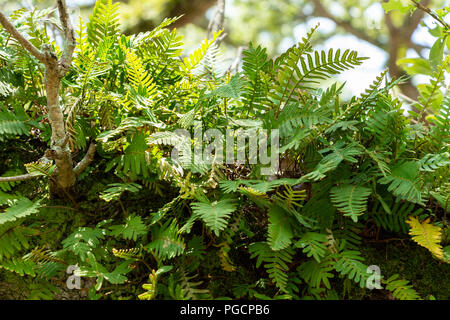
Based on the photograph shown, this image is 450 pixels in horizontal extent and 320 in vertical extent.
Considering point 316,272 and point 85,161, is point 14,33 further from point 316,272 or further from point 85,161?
point 316,272

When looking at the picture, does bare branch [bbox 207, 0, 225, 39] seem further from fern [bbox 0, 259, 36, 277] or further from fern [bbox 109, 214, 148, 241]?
fern [bbox 0, 259, 36, 277]

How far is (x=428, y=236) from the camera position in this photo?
0.99 meters

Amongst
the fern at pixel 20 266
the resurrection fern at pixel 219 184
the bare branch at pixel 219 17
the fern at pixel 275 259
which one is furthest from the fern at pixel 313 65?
the bare branch at pixel 219 17

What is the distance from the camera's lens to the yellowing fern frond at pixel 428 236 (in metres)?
0.97

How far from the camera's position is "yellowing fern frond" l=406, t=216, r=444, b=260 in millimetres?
970

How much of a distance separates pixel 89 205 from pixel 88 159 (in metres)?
0.15

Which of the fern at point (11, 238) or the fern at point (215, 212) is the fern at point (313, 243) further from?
the fern at point (11, 238)

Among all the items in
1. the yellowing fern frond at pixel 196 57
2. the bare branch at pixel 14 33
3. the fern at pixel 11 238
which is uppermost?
the yellowing fern frond at pixel 196 57

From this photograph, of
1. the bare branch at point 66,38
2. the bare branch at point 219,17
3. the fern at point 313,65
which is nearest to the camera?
the bare branch at point 66,38

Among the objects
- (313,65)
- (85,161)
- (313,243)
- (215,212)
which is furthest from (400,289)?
(85,161)

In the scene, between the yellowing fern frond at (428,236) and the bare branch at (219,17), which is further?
the bare branch at (219,17)

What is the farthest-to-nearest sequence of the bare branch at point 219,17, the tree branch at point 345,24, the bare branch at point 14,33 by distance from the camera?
1. the tree branch at point 345,24
2. the bare branch at point 219,17
3. the bare branch at point 14,33

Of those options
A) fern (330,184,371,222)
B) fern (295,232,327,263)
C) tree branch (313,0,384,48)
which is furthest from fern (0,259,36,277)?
tree branch (313,0,384,48)
